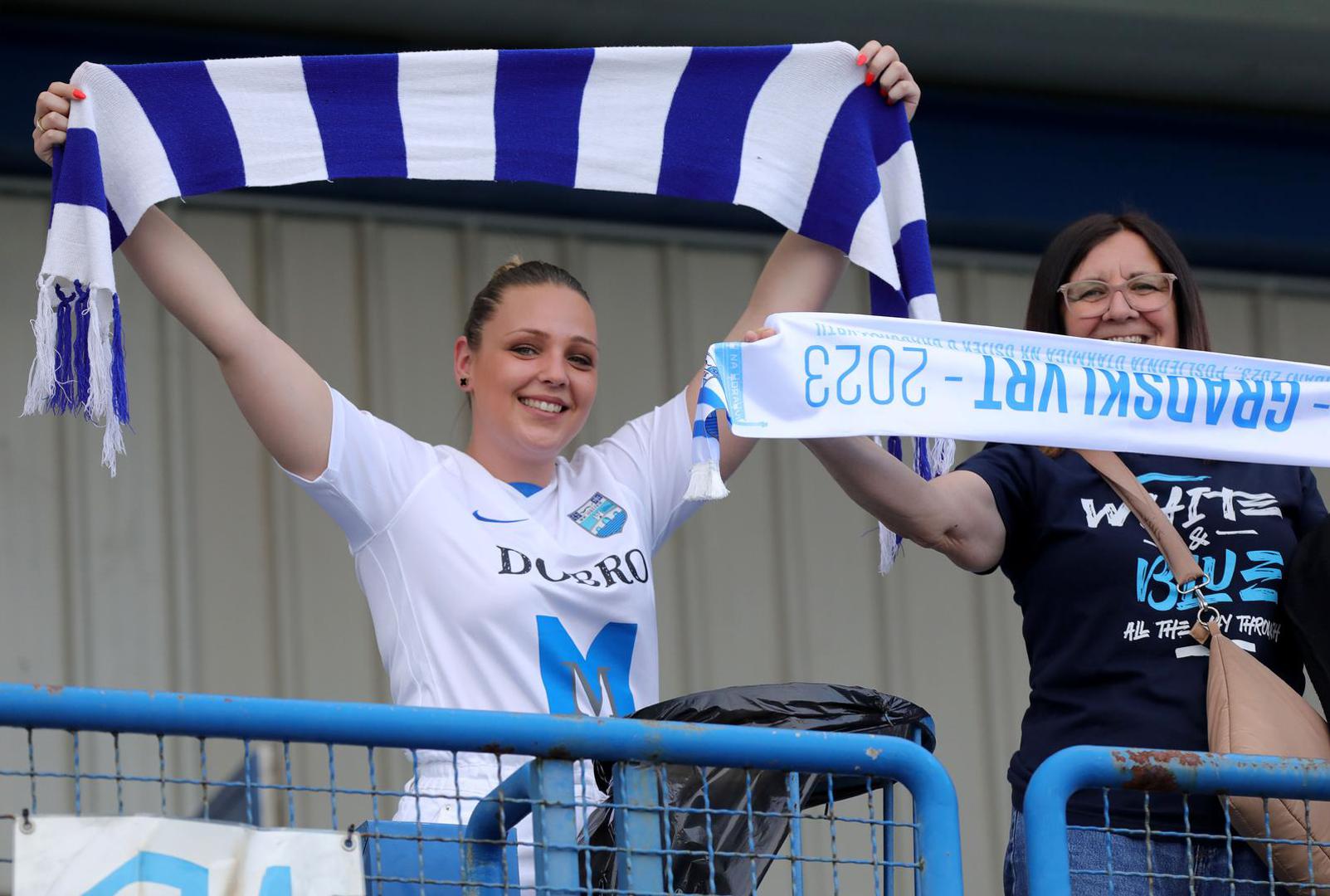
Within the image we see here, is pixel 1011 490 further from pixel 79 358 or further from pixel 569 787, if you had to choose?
pixel 79 358

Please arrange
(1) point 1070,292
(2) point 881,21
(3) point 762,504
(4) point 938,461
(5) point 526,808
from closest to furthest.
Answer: (5) point 526,808
(1) point 1070,292
(4) point 938,461
(2) point 881,21
(3) point 762,504

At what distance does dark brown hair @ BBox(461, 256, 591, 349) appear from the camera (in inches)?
144

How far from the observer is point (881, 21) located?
6.10 metres

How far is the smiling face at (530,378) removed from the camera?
11.4ft

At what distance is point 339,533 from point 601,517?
3.30 m

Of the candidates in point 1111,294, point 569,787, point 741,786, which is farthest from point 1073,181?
point 569,787

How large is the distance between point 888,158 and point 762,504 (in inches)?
135

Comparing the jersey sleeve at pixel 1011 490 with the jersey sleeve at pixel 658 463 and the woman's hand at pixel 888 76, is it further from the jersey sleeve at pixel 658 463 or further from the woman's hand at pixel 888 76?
the woman's hand at pixel 888 76

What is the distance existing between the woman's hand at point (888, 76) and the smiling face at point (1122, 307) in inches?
18.6

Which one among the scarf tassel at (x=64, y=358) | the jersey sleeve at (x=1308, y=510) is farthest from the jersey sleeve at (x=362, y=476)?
the jersey sleeve at (x=1308, y=510)

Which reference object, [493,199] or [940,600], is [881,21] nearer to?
[493,199]

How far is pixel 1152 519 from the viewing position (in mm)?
3182

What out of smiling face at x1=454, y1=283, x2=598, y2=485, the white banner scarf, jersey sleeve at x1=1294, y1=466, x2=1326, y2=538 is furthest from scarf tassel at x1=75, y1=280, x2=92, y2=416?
jersey sleeve at x1=1294, y1=466, x2=1326, y2=538

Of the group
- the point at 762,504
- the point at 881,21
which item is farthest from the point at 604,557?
the point at 762,504
